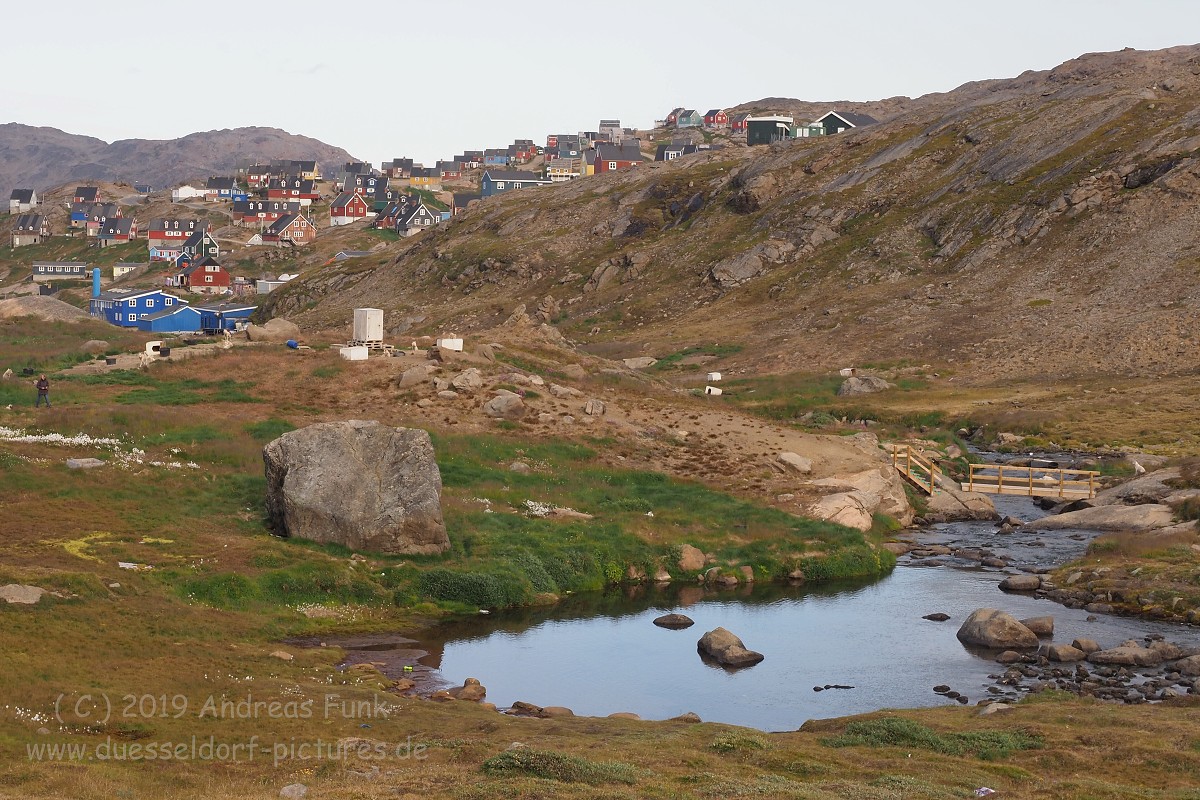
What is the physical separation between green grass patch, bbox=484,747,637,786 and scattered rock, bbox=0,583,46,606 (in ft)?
52.1

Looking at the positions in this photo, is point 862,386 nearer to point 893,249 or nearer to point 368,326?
point 893,249

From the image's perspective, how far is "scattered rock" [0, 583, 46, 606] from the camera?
1280 inches

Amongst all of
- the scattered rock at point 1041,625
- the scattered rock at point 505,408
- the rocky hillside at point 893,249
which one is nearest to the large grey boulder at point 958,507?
the scattered rock at point 1041,625

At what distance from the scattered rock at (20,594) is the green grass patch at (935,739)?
21.1 meters

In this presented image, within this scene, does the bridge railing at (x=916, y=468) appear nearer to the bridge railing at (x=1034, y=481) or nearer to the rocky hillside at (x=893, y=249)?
the bridge railing at (x=1034, y=481)

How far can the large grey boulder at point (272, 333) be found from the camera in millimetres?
77912

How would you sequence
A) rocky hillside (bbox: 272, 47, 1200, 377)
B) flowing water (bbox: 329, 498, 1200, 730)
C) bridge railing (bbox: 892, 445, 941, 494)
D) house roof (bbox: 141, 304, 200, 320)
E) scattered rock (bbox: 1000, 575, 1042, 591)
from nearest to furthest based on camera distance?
1. flowing water (bbox: 329, 498, 1200, 730)
2. scattered rock (bbox: 1000, 575, 1042, 591)
3. bridge railing (bbox: 892, 445, 941, 494)
4. rocky hillside (bbox: 272, 47, 1200, 377)
5. house roof (bbox: 141, 304, 200, 320)

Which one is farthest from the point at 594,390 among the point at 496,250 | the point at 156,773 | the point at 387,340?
the point at 496,250

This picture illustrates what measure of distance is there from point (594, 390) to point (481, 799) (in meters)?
51.5

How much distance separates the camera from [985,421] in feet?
262

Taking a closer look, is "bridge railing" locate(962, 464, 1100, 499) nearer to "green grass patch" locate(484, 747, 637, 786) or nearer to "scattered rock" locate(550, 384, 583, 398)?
"scattered rock" locate(550, 384, 583, 398)

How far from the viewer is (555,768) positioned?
23.3 metres

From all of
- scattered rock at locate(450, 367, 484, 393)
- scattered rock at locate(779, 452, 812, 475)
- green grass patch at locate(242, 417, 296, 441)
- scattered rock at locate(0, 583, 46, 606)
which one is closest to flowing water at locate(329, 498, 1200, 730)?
scattered rock at locate(0, 583, 46, 606)

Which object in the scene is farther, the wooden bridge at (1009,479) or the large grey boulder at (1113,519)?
A: the wooden bridge at (1009,479)
